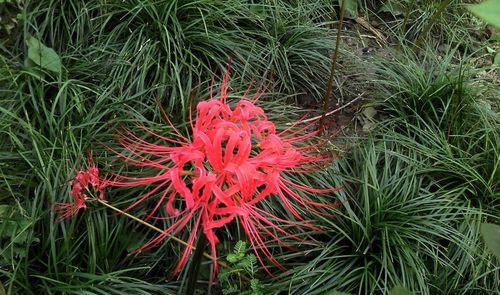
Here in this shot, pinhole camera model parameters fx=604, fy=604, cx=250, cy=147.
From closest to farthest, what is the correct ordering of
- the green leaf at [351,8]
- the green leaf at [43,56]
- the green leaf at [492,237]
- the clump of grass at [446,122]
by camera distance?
the green leaf at [492,237] < the green leaf at [43,56] < the clump of grass at [446,122] < the green leaf at [351,8]

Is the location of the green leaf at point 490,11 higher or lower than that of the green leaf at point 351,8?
higher

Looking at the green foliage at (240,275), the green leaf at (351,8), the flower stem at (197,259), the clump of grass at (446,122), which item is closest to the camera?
the flower stem at (197,259)

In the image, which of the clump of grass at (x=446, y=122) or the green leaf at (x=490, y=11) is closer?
the green leaf at (x=490, y=11)

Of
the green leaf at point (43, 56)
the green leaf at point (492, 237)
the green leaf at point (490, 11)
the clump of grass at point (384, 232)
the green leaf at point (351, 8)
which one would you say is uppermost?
the green leaf at point (490, 11)

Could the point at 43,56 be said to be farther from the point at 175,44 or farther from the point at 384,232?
the point at 384,232

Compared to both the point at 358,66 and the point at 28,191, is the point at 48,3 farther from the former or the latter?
the point at 358,66

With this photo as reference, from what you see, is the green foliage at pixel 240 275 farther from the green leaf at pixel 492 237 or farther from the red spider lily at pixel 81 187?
the green leaf at pixel 492 237

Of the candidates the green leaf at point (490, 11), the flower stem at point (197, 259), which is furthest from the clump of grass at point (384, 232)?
the green leaf at point (490, 11)

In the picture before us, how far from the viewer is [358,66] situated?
11.0 feet

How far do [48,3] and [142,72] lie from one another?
64 cm

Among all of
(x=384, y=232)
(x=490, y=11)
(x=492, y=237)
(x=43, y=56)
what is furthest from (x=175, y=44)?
(x=490, y=11)

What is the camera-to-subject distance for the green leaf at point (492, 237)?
100 cm

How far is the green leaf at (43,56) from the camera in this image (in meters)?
2.63

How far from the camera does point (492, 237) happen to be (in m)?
1.01
